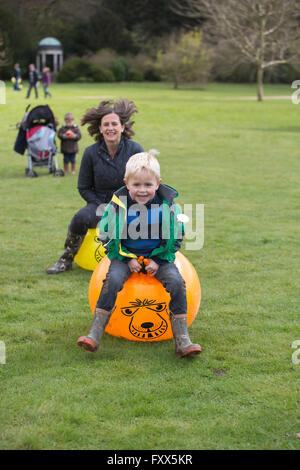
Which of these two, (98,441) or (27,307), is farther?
(27,307)

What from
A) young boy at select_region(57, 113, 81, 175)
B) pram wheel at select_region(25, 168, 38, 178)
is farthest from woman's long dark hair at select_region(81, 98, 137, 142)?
pram wheel at select_region(25, 168, 38, 178)

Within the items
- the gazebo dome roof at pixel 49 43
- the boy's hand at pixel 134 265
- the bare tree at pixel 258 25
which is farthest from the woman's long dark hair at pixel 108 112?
the gazebo dome roof at pixel 49 43

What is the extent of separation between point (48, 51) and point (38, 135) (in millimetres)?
42975

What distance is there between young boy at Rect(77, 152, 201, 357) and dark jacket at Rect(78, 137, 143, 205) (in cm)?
163

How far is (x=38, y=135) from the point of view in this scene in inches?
549

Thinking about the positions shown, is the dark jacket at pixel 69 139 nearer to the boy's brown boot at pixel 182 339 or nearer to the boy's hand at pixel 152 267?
the boy's hand at pixel 152 267

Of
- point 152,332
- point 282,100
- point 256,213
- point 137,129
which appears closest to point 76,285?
point 152,332

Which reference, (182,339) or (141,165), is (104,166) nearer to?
(141,165)

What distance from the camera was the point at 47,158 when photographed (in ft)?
47.3

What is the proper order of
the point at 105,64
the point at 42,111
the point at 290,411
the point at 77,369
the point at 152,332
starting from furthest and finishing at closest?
the point at 105,64 < the point at 42,111 < the point at 152,332 < the point at 77,369 < the point at 290,411

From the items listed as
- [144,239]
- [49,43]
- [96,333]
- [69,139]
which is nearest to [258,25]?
[49,43]
